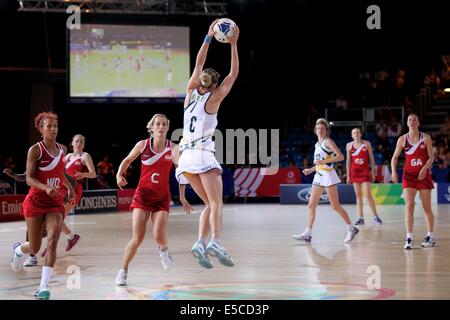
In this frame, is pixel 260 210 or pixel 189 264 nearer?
pixel 189 264

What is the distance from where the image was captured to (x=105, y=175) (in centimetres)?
2502

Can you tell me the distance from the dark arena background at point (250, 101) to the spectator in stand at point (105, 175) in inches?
1.9

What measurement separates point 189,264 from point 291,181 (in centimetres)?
1675

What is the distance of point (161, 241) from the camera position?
8.67m

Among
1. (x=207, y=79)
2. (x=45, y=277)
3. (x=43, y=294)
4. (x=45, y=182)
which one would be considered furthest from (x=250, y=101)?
(x=43, y=294)

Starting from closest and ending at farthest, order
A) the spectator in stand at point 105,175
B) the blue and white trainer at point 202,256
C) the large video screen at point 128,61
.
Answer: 1. the blue and white trainer at point 202,256
2. the large video screen at point 128,61
3. the spectator in stand at point 105,175

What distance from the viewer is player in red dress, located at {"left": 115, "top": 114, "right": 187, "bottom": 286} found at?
826 cm

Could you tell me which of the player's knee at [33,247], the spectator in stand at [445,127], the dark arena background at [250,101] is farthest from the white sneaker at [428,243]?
the spectator in stand at [445,127]

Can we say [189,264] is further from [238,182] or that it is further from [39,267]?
[238,182]

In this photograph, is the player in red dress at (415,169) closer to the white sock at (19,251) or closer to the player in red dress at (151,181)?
the player in red dress at (151,181)

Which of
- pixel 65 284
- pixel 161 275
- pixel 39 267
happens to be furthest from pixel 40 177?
pixel 39 267

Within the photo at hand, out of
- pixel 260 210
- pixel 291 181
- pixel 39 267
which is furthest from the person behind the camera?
pixel 291 181

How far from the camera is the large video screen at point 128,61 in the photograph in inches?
943

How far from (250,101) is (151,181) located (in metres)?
21.7
